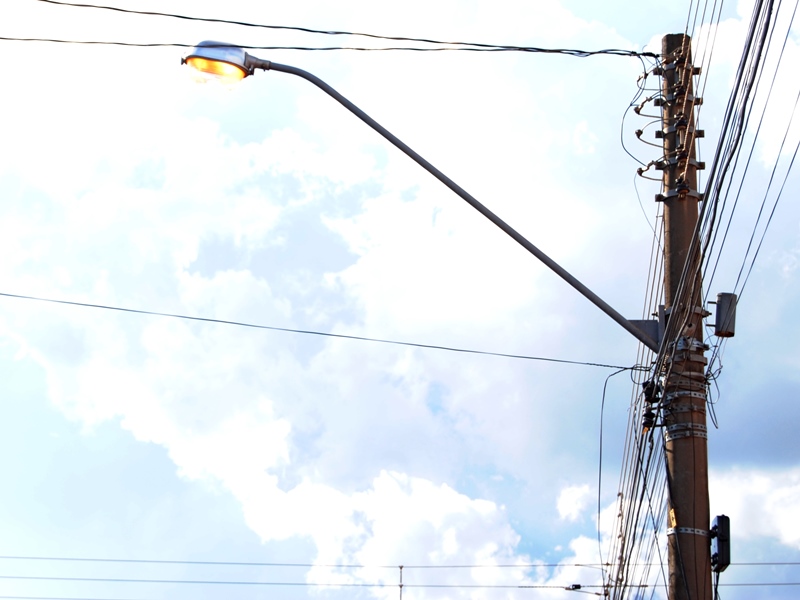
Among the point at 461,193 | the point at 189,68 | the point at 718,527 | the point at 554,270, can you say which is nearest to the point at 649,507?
the point at 718,527

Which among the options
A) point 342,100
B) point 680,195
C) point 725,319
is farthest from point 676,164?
point 342,100

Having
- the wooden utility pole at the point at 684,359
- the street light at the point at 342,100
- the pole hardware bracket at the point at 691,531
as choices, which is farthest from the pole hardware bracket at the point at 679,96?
the pole hardware bracket at the point at 691,531

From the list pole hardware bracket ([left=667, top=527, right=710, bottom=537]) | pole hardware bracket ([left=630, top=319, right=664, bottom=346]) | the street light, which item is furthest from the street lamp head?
pole hardware bracket ([left=667, top=527, right=710, bottom=537])

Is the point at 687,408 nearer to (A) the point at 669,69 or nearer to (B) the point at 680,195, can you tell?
(B) the point at 680,195

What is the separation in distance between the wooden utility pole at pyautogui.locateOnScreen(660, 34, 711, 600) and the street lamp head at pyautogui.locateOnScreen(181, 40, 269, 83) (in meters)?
4.11

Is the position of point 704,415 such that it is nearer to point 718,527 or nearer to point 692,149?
point 718,527

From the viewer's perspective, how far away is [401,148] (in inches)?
374

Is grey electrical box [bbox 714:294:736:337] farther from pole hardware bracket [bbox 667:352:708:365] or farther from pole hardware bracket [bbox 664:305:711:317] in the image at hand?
pole hardware bracket [bbox 667:352:708:365]

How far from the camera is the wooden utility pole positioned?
31.2 feet

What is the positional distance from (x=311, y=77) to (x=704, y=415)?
4.43 meters

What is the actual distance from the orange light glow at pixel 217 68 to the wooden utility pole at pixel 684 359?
13.6 feet

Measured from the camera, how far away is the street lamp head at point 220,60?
31.4 feet

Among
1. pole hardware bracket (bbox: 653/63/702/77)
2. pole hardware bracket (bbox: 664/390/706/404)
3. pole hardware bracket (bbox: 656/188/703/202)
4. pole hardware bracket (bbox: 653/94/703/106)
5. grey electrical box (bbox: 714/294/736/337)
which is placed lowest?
pole hardware bracket (bbox: 664/390/706/404)

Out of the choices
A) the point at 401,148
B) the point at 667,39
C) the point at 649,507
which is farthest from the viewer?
the point at 667,39
